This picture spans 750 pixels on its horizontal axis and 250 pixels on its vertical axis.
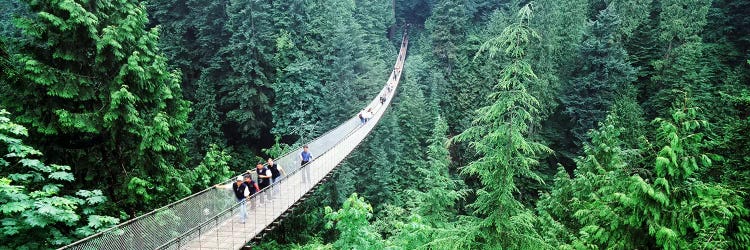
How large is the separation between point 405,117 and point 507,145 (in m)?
18.4

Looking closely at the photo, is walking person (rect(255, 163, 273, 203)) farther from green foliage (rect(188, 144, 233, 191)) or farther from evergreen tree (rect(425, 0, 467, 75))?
evergreen tree (rect(425, 0, 467, 75))

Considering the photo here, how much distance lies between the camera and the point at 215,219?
301 inches

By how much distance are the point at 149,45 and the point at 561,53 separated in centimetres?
2162

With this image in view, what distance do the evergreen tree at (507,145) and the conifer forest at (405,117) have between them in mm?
29

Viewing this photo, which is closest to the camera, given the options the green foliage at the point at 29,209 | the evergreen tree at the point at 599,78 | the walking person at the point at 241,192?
the green foliage at the point at 29,209

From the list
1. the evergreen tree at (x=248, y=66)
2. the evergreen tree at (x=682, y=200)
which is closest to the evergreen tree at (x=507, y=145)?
the evergreen tree at (x=682, y=200)

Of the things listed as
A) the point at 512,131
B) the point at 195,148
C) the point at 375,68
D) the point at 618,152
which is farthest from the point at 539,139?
the point at 512,131

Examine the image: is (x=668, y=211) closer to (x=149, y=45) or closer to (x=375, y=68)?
(x=149, y=45)

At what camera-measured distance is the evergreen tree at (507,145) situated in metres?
A: 5.29

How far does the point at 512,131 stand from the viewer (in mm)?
5504

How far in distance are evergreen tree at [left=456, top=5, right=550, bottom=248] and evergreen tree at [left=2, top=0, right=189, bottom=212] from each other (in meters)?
5.22

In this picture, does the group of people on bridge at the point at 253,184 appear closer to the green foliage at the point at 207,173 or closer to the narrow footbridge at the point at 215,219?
the narrow footbridge at the point at 215,219

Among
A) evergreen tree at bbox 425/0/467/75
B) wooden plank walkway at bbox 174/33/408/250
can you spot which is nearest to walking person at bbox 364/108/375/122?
wooden plank walkway at bbox 174/33/408/250

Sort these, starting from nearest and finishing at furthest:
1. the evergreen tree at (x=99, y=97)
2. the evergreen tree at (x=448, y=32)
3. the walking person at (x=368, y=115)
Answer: the evergreen tree at (x=99, y=97), the walking person at (x=368, y=115), the evergreen tree at (x=448, y=32)
